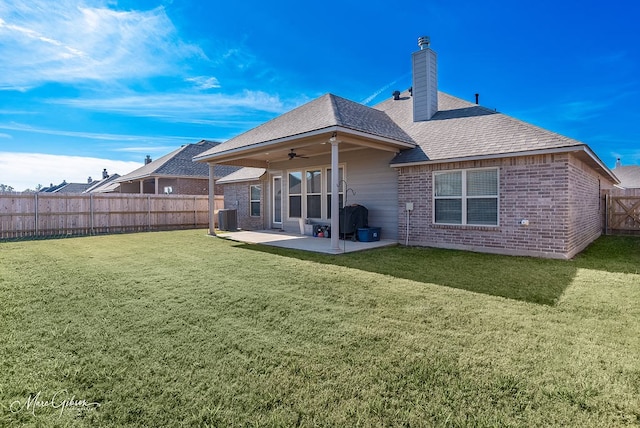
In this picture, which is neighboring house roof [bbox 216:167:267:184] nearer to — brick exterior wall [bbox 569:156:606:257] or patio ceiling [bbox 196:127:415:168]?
patio ceiling [bbox 196:127:415:168]

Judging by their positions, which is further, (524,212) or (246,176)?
(246,176)

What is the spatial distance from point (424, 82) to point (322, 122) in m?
5.24

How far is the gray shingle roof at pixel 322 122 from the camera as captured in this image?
Answer: 343 inches

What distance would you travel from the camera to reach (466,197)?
8820 millimetres

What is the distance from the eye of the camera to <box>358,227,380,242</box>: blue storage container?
10164mm

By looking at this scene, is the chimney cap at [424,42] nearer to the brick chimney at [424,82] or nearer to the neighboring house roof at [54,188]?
the brick chimney at [424,82]

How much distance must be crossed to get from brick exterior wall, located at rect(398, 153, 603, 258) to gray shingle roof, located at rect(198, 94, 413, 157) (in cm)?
166

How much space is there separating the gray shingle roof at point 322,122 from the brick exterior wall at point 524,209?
1.66 meters

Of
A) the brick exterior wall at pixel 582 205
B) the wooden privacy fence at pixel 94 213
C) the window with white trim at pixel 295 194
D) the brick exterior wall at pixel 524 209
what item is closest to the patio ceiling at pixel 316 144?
the window with white trim at pixel 295 194

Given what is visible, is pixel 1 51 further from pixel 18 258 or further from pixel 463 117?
pixel 463 117

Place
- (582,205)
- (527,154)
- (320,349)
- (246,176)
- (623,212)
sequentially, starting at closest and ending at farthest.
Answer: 1. (320,349)
2. (527,154)
3. (582,205)
4. (623,212)
5. (246,176)

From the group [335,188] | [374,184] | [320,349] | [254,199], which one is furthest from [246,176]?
[320,349]

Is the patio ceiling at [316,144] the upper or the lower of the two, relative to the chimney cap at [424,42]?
lower

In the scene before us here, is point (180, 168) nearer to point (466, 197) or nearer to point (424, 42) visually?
point (424, 42)
